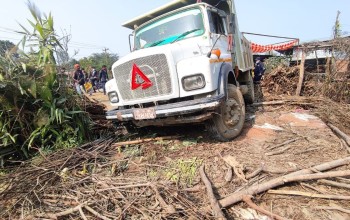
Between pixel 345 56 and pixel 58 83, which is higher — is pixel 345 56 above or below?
below

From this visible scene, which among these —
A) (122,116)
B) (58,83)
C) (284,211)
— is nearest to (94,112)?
(58,83)

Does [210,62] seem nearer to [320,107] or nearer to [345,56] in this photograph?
[320,107]

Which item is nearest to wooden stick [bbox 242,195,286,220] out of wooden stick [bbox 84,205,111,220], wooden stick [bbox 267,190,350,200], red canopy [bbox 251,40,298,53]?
wooden stick [bbox 267,190,350,200]

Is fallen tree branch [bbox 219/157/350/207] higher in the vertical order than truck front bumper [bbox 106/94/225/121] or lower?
lower

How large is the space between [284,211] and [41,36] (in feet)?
15.8

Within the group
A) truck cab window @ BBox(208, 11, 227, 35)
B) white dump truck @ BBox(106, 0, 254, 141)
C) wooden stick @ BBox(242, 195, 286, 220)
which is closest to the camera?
wooden stick @ BBox(242, 195, 286, 220)

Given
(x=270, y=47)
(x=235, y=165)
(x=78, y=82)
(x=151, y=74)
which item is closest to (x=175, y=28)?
(x=151, y=74)

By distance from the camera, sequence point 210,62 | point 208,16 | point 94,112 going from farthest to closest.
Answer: point 94,112, point 208,16, point 210,62

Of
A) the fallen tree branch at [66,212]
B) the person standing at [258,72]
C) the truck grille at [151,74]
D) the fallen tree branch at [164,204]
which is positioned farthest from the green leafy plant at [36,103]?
the person standing at [258,72]

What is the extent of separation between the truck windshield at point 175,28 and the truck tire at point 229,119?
1.23 metres

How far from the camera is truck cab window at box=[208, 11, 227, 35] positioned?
16.3ft

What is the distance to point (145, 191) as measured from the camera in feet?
9.96

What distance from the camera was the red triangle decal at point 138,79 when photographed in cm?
423

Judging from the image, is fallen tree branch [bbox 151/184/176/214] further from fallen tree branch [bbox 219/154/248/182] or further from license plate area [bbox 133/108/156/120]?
license plate area [bbox 133/108/156/120]
